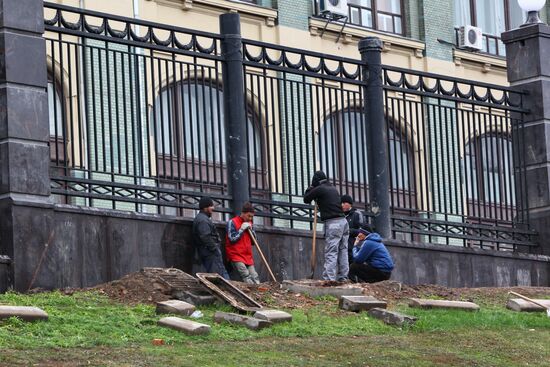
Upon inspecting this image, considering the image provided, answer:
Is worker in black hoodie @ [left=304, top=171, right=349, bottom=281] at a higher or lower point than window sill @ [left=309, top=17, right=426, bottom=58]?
lower

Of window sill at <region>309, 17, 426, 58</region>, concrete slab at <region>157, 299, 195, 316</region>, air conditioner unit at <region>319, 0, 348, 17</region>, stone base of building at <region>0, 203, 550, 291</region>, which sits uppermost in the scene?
air conditioner unit at <region>319, 0, 348, 17</region>

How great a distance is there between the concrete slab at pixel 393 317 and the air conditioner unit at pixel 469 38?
81.3 ft

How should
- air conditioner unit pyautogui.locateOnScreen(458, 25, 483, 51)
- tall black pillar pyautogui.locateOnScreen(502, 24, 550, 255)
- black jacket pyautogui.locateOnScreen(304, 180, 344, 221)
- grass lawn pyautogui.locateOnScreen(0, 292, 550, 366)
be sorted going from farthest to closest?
1. air conditioner unit pyautogui.locateOnScreen(458, 25, 483, 51)
2. tall black pillar pyautogui.locateOnScreen(502, 24, 550, 255)
3. black jacket pyautogui.locateOnScreen(304, 180, 344, 221)
4. grass lawn pyautogui.locateOnScreen(0, 292, 550, 366)

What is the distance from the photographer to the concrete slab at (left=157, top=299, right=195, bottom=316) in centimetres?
1816

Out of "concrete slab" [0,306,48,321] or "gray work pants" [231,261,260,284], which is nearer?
"concrete slab" [0,306,48,321]

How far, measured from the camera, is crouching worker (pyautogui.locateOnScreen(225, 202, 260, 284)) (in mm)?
21875

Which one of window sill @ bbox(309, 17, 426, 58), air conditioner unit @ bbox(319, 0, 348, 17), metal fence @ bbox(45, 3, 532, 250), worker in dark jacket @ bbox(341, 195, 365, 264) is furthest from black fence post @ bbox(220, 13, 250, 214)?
window sill @ bbox(309, 17, 426, 58)

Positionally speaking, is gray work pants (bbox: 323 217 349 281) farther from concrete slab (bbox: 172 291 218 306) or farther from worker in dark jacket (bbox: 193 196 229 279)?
concrete slab (bbox: 172 291 218 306)

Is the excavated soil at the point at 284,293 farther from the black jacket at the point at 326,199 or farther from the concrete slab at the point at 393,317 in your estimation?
the black jacket at the point at 326,199

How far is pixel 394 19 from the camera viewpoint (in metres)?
42.1

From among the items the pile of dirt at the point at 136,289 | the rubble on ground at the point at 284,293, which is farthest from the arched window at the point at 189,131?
the pile of dirt at the point at 136,289

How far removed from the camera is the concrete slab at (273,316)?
58.8 feet

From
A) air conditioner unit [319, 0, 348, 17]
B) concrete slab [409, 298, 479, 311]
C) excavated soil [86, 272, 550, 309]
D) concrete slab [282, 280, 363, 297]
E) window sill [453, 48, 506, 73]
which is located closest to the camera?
excavated soil [86, 272, 550, 309]

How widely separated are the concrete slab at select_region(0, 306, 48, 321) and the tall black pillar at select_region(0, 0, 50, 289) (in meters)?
2.37
